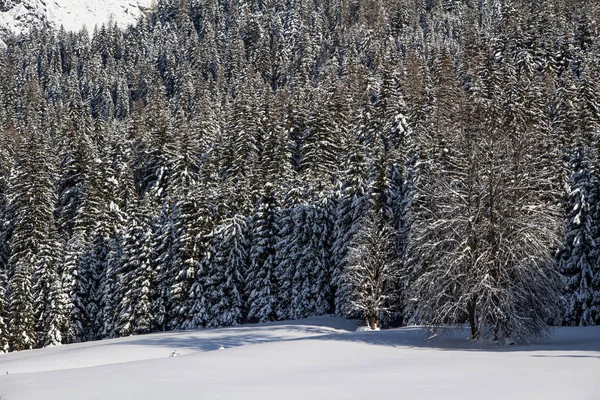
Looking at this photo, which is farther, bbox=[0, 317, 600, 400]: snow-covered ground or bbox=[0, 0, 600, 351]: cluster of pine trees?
bbox=[0, 0, 600, 351]: cluster of pine trees

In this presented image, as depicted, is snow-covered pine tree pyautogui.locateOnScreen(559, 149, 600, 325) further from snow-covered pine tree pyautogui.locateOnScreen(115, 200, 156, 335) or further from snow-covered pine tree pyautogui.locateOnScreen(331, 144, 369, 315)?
snow-covered pine tree pyautogui.locateOnScreen(115, 200, 156, 335)

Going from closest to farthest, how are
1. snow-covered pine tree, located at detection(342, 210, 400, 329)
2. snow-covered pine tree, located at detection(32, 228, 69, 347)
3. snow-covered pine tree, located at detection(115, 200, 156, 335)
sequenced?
snow-covered pine tree, located at detection(342, 210, 400, 329) < snow-covered pine tree, located at detection(115, 200, 156, 335) < snow-covered pine tree, located at detection(32, 228, 69, 347)

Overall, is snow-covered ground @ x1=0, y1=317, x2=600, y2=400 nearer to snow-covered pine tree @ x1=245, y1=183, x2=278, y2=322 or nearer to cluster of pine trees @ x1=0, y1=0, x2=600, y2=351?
cluster of pine trees @ x1=0, y1=0, x2=600, y2=351

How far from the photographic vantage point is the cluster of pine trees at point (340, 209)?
26.7 m

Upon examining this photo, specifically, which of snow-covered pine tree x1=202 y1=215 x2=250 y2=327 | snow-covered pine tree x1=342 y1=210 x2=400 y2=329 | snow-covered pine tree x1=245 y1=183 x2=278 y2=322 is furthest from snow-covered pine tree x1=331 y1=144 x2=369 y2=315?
snow-covered pine tree x1=202 y1=215 x2=250 y2=327

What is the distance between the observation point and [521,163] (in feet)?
89.8

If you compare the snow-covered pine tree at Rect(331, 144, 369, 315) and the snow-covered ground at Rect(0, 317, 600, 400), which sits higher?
the snow-covered pine tree at Rect(331, 144, 369, 315)

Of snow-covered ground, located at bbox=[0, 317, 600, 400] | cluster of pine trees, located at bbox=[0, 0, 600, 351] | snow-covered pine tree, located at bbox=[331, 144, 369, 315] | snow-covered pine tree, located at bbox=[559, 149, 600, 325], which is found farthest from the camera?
snow-covered pine tree, located at bbox=[331, 144, 369, 315]

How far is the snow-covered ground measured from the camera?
1319cm

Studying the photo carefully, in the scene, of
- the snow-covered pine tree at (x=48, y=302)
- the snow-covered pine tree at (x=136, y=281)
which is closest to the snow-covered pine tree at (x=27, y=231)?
the snow-covered pine tree at (x=48, y=302)

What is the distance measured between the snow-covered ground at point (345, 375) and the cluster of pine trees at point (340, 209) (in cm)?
422

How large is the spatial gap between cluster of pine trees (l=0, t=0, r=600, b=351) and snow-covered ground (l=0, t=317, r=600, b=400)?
4216mm

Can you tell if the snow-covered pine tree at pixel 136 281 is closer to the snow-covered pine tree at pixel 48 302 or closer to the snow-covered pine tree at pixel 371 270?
the snow-covered pine tree at pixel 48 302

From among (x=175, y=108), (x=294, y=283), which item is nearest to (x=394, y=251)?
(x=294, y=283)
